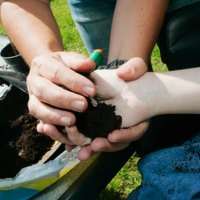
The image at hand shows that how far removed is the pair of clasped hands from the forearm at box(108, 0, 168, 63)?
150 mm

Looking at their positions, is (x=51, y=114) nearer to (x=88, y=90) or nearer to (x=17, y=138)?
(x=88, y=90)

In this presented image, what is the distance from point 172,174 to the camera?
0.96 m

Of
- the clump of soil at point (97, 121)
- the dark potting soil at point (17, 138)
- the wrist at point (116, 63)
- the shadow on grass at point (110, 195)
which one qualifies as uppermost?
the wrist at point (116, 63)

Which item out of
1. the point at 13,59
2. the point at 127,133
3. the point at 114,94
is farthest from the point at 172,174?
the point at 13,59

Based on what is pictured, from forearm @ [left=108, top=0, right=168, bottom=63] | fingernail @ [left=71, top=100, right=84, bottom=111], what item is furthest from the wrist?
fingernail @ [left=71, top=100, right=84, bottom=111]

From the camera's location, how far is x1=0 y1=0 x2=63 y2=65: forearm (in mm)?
1257

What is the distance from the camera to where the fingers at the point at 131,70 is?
3.50 ft

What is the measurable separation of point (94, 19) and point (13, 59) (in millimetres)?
646

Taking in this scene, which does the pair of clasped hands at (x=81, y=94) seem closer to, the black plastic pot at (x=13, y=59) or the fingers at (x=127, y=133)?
the fingers at (x=127, y=133)

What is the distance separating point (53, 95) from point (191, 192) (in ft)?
1.63

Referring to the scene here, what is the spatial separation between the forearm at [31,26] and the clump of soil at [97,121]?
0.31m

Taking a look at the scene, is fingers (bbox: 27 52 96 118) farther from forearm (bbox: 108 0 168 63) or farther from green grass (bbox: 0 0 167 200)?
green grass (bbox: 0 0 167 200)

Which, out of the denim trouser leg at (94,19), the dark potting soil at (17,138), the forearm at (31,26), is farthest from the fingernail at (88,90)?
the denim trouser leg at (94,19)

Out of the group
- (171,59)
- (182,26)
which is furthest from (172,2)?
(171,59)
